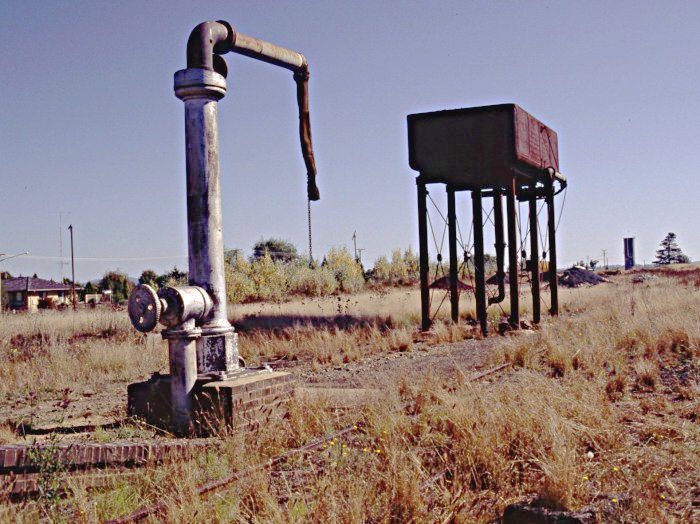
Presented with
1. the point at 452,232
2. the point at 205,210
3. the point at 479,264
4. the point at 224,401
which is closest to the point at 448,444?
the point at 224,401

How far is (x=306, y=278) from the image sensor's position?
125ft

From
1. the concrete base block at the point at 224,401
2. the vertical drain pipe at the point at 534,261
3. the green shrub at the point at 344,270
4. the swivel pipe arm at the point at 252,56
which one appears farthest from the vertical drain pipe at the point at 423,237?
the green shrub at the point at 344,270

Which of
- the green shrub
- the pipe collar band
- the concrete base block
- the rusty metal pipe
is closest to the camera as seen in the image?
the concrete base block

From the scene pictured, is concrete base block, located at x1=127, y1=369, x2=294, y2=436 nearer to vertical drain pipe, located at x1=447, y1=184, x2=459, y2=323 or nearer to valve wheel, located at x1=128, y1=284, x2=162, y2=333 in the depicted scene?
valve wheel, located at x1=128, y1=284, x2=162, y2=333

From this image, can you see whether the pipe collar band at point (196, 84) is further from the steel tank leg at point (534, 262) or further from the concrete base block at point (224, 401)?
the steel tank leg at point (534, 262)

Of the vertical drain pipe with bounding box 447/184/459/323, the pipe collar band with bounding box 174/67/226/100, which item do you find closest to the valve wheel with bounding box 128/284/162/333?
the pipe collar band with bounding box 174/67/226/100

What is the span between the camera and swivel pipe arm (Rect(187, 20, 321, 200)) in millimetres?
6918

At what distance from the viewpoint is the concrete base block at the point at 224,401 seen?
20.1 feet

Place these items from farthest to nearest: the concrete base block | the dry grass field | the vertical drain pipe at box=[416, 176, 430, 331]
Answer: the vertical drain pipe at box=[416, 176, 430, 331]
the concrete base block
the dry grass field

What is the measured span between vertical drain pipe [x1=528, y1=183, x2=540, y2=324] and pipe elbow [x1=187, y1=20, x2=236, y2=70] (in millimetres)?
11661

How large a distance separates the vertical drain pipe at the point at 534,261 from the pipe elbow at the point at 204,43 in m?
11.7

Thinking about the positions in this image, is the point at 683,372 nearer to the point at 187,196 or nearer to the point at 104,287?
the point at 187,196

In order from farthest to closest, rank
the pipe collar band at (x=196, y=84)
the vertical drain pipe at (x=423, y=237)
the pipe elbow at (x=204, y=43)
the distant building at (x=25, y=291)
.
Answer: the distant building at (x=25, y=291), the vertical drain pipe at (x=423, y=237), the pipe elbow at (x=204, y=43), the pipe collar band at (x=196, y=84)

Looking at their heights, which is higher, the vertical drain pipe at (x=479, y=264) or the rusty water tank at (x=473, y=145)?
the rusty water tank at (x=473, y=145)
